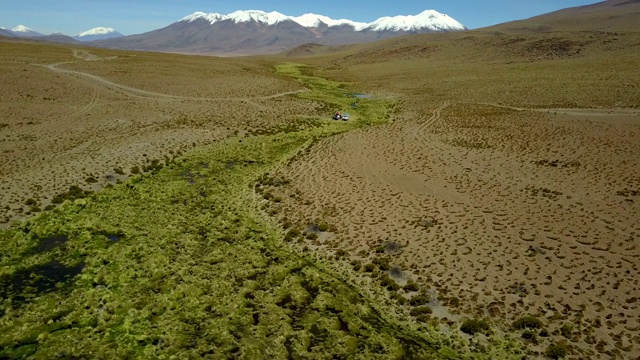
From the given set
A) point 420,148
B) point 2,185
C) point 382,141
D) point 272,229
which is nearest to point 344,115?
point 382,141

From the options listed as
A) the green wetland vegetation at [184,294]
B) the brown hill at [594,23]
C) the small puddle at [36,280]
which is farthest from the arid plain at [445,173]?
the brown hill at [594,23]

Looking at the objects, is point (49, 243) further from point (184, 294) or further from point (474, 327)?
point (474, 327)

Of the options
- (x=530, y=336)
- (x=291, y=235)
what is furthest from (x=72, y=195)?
(x=530, y=336)

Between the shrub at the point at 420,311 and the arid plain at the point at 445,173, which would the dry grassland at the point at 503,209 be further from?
the shrub at the point at 420,311

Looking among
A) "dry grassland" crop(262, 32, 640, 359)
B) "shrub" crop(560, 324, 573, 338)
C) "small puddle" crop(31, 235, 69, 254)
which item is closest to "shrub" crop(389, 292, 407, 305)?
"dry grassland" crop(262, 32, 640, 359)

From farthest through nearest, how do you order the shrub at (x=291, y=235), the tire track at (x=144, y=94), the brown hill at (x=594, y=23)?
the brown hill at (x=594, y=23) < the tire track at (x=144, y=94) < the shrub at (x=291, y=235)
